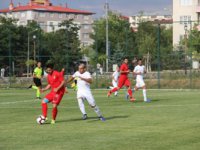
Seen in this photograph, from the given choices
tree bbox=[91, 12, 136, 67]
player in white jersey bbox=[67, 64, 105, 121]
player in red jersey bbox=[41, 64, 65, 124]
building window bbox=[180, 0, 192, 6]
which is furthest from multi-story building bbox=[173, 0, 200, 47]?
player in red jersey bbox=[41, 64, 65, 124]

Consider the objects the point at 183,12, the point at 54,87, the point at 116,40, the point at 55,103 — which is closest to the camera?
the point at 55,103

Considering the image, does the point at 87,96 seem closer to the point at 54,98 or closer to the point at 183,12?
the point at 54,98

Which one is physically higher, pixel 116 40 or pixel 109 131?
pixel 116 40

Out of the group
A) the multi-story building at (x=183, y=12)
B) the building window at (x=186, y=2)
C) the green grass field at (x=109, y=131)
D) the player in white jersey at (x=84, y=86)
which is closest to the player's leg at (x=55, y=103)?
the green grass field at (x=109, y=131)

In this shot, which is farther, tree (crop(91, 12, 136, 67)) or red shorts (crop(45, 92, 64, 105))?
tree (crop(91, 12, 136, 67))

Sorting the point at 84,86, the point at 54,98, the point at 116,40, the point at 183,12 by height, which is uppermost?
the point at 183,12

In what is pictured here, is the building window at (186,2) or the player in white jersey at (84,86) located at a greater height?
the building window at (186,2)

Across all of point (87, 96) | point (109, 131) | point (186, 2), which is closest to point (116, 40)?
point (186, 2)

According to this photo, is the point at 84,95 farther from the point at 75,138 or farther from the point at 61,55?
the point at 61,55

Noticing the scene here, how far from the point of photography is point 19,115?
72.4 ft

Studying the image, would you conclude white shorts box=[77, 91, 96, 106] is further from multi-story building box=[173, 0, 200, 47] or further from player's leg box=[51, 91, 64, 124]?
multi-story building box=[173, 0, 200, 47]

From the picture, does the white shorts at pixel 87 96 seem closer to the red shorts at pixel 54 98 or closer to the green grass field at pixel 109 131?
the green grass field at pixel 109 131

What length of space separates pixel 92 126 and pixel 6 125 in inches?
110

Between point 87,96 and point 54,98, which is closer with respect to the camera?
point 54,98
